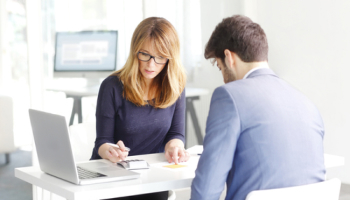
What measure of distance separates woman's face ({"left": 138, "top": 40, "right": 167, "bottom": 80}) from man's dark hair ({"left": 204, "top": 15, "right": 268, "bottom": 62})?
63 cm

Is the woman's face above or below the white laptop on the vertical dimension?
above

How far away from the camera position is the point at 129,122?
2295mm

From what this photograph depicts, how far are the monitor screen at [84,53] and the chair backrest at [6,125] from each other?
1.46 feet

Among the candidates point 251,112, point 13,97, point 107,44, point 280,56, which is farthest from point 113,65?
point 251,112

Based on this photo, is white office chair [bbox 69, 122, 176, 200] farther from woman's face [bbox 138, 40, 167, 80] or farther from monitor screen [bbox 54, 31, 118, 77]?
monitor screen [bbox 54, 31, 118, 77]

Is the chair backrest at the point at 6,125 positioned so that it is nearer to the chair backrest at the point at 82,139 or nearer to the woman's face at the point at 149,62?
the chair backrest at the point at 82,139

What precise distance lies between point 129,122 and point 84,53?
60.6 inches

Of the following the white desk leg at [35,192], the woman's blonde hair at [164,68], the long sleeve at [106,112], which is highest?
the woman's blonde hair at [164,68]

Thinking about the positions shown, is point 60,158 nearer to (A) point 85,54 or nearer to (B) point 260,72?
(B) point 260,72

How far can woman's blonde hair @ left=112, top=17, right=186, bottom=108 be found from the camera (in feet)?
7.37

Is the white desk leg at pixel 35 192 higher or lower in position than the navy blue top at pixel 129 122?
lower

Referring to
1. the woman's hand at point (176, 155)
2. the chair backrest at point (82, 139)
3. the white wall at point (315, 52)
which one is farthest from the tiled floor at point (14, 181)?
the white wall at point (315, 52)

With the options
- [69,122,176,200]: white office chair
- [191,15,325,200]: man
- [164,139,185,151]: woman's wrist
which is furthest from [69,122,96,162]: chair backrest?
[191,15,325,200]: man

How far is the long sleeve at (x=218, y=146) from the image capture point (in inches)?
55.3
